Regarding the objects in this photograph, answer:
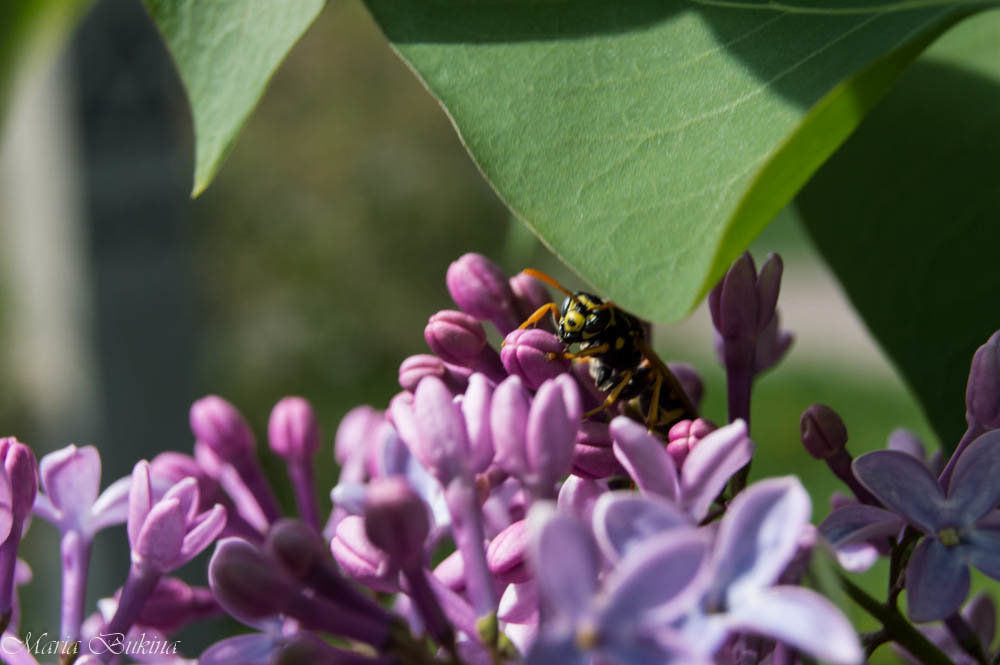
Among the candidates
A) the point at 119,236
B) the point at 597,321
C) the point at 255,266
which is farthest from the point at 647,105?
the point at 255,266

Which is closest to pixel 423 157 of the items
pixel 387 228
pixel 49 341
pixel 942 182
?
pixel 387 228

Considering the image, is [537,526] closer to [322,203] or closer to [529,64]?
[529,64]

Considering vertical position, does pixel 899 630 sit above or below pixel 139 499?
below

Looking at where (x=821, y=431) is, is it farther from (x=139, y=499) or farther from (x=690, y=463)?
(x=139, y=499)

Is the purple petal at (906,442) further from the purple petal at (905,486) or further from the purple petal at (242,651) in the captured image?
the purple petal at (242,651)

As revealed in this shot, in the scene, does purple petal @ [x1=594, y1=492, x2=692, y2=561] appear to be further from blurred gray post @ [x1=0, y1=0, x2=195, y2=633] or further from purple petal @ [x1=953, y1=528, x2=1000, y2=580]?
blurred gray post @ [x1=0, y1=0, x2=195, y2=633]
